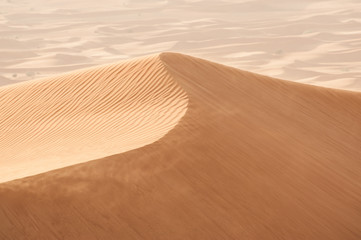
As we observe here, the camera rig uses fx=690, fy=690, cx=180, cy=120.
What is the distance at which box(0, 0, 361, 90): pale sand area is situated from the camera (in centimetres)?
3297

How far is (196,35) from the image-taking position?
42.8m

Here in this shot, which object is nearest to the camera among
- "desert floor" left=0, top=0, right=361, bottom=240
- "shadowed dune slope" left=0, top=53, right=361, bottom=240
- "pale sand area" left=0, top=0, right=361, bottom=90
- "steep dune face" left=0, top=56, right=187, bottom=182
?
"shadowed dune slope" left=0, top=53, right=361, bottom=240

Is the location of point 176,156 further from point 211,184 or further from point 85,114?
point 85,114

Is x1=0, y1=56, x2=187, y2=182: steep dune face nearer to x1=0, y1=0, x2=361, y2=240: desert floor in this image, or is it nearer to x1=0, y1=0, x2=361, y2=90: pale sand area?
x1=0, y1=0, x2=361, y2=240: desert floor

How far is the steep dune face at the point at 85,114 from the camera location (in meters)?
9.05

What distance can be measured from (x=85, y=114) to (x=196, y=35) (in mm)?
32316

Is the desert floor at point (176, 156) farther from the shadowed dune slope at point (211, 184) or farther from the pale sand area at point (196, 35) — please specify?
the pale sand area at point (196, 35)

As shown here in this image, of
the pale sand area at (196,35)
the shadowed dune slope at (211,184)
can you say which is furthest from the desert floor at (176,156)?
the pale sand area at (196,35)

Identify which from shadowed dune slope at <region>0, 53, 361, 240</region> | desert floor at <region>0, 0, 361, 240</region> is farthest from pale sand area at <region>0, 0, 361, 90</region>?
shadowed dune slope at <region>0, 53, 361, 240</region>

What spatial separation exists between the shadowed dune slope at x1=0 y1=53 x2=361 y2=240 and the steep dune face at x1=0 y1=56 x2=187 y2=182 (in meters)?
0.32

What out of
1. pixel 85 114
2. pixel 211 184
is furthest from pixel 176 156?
pixel 85 114

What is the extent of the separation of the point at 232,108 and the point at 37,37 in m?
35.2

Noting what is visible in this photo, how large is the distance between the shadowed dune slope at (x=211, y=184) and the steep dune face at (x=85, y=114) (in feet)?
1.04

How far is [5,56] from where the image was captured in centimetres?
3681
